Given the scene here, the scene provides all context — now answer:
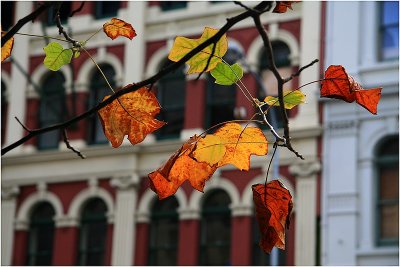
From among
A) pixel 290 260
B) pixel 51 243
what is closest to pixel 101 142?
pixel 51 243

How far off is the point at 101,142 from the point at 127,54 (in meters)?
2.13

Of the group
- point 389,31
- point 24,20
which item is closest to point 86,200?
point 389,31

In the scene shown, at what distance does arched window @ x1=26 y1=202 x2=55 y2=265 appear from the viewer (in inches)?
981

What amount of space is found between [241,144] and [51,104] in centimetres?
2271

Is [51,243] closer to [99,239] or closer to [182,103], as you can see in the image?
[99,239]

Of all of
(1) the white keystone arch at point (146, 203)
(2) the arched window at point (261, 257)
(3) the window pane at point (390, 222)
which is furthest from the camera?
(1) the white keystone arch at point (146, 203)

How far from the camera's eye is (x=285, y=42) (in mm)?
23125

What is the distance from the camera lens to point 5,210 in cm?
2553

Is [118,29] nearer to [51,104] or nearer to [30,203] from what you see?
[30,203]

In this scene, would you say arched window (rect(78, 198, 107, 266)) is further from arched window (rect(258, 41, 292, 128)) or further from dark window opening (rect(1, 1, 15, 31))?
dark window opening (rect(1, 1, 15, 31))

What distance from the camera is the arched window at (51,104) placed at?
25516mm

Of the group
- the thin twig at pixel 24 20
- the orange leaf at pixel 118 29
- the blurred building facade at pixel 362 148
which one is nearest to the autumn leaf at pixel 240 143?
the orange leaf at pixel 118 29

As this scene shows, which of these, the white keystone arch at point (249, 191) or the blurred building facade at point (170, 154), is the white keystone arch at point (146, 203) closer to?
the blurred building facade at point (170, 154)

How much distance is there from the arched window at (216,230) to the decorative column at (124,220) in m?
1.72
